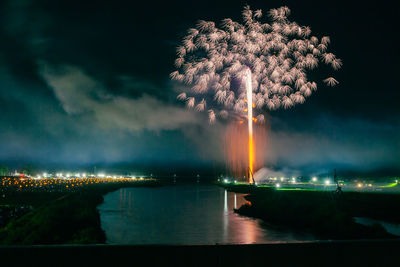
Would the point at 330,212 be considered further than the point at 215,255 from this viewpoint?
Yes

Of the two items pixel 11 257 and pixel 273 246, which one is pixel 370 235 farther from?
pixel 11 257

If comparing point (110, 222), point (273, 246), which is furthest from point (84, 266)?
point (110, 222)

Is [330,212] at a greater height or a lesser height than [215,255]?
lesser

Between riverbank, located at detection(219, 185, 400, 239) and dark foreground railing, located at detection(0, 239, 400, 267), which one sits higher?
dark foreground railing, located at detection(0, 239, 400, 267)

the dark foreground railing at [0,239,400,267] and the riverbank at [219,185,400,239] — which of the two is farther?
the riverbank at [219,185,400,239]

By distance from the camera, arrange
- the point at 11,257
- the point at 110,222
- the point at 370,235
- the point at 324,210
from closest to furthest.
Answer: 1. the point at 11,257
2. the point at 370,235
3. the point at 324,210
4. the point at 110,222
